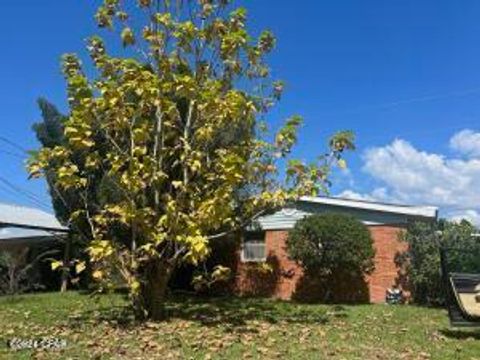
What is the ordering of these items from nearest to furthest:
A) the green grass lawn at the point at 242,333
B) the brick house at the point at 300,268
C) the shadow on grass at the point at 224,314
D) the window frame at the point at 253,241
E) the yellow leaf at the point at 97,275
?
the green grass lawn at the point at 242,333, the yellow leaf at the point at 97,275, the shadow on grass at the point at 224,314, the brick house at the point at 300,268, the window frame at the point at 253,241

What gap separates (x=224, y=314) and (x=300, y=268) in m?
6.78

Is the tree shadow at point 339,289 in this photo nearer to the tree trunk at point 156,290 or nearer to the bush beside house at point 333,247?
the bush beside house at point 333,247

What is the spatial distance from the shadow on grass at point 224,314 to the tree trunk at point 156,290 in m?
0.28

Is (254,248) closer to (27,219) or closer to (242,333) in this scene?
(242,333)

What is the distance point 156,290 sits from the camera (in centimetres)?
1236

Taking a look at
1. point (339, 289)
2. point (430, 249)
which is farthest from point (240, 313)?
point (339, 289)

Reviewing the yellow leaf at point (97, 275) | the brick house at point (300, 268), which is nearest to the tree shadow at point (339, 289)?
the brick house at point (300, 268)

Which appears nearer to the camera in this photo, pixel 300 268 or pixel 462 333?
pixel 462 333

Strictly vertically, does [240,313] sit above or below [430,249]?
below

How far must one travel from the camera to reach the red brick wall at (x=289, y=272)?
19.3 m

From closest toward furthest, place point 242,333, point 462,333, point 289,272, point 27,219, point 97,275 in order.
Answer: point 242,333
point 97,275
point 462,333
point 289,272
point 27,219

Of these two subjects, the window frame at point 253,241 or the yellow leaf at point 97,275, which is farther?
the window frame at point 253,241

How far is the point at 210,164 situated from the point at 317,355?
15.2 ft

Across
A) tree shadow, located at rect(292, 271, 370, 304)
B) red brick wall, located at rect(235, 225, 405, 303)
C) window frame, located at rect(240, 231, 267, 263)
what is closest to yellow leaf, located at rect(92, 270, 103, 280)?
red brick wall, located at rect(235, 225, 405, 303)
